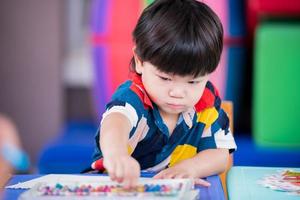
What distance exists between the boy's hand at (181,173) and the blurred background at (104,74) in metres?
0.84

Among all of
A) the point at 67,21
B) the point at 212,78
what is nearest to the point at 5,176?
the point at 212,78

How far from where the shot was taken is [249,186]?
85 cm

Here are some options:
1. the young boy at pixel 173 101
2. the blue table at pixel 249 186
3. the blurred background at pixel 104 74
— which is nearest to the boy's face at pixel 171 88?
the young boy at pixel 173 101

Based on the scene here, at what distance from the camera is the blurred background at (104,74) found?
70.2 inches

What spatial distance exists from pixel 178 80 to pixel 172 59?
29 mm

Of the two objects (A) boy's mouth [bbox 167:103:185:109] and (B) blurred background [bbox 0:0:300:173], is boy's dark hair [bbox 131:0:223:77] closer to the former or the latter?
(A) boy's mouth [bbox 167:103:185:109]

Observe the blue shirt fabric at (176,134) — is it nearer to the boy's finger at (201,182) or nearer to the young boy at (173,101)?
the young boy at (173,101)

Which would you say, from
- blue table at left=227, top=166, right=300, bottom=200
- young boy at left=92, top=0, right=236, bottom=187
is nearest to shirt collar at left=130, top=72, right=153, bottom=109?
young boy at left=92, top=0, right=236, bottom=187

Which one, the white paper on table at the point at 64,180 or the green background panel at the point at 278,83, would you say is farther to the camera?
the green background panel at the point at 278,83

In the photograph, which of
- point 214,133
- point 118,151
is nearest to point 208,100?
point 214,133

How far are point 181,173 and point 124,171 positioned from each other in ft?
0.55

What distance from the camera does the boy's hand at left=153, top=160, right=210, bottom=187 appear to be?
855 millimetres

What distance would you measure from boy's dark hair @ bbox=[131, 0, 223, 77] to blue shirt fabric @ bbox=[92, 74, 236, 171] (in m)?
0.08

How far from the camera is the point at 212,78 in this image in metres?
1.86
